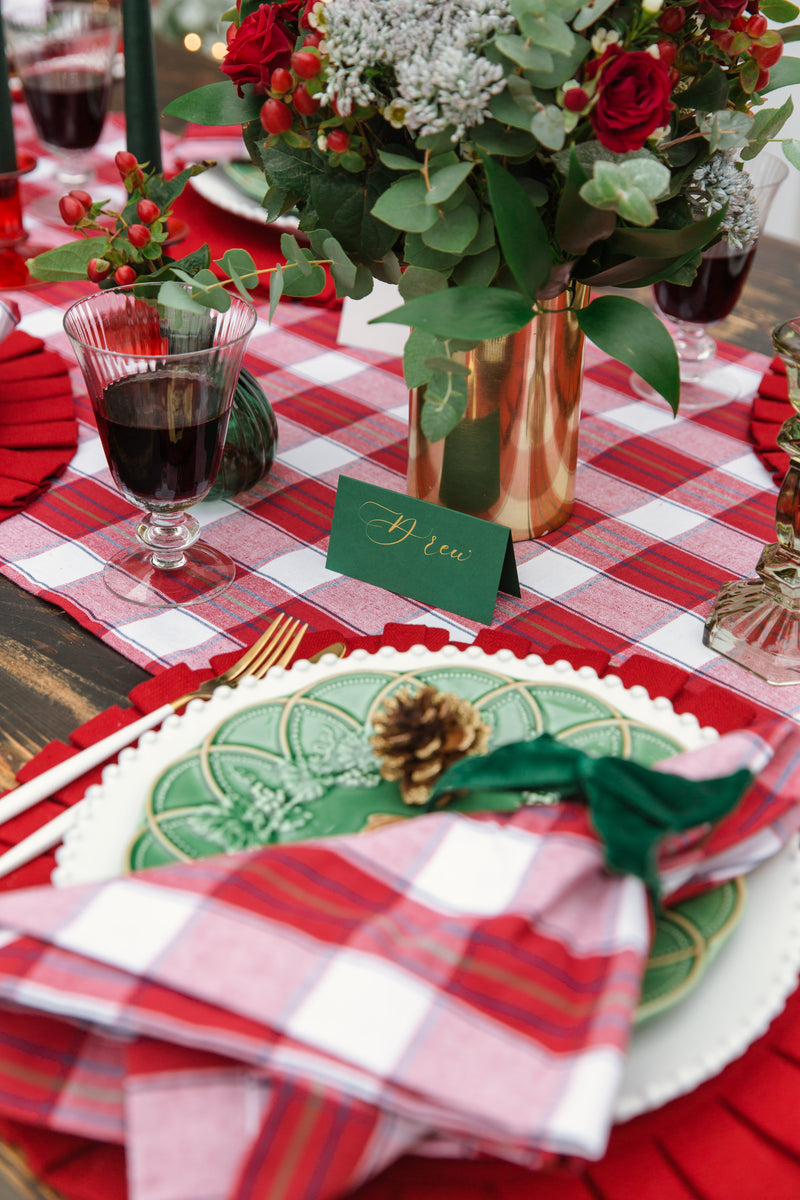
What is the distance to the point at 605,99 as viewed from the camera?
1.85ft

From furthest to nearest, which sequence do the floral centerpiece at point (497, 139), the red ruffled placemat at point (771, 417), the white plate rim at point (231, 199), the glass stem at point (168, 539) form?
the white plate rim at point (231, 199) < the red ruffled placemat at point (771, 417) < the glass stem at point (168, 539) < the floral centerpiece at point (497, 139)

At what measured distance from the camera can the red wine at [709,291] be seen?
38.0 inches

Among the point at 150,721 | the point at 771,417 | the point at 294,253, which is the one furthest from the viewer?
the point at 771,417

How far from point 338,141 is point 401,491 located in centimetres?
31

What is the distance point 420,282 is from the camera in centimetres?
69

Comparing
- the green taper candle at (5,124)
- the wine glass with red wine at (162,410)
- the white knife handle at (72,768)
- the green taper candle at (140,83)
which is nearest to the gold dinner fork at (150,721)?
the white knife handle at (72,768)

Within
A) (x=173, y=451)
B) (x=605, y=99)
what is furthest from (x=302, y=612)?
(x=605, y=99)

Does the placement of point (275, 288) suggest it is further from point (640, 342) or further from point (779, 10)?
point (779, 10)

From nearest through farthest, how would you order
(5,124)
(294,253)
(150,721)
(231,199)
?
(150,721) → (294,253) → (5,124) → (231,199)

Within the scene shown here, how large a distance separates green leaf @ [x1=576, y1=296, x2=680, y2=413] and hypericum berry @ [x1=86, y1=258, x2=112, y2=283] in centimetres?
35

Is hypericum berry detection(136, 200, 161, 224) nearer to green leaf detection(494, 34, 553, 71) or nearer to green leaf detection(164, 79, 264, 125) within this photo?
green leaf detection(164, 79, 264, 125)

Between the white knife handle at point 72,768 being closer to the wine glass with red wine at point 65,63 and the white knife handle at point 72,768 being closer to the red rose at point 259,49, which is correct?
the red rose at point 259,49

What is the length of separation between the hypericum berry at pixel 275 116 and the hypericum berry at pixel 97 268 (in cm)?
17

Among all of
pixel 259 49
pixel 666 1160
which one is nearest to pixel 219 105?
pixel 259 49
